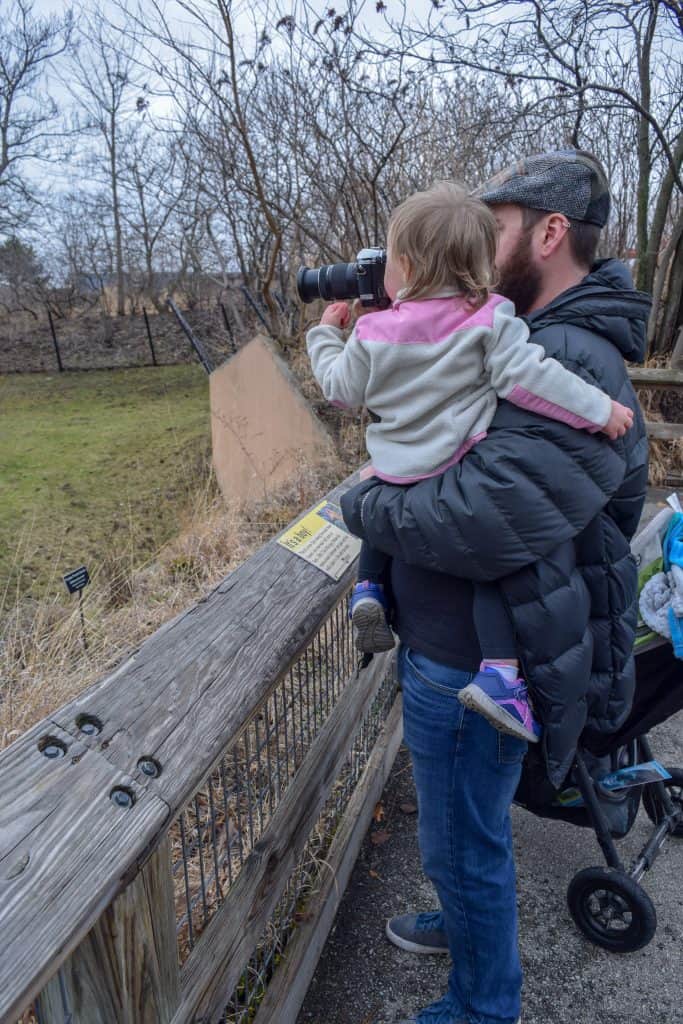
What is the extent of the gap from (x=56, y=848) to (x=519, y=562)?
→ 0.86 meters

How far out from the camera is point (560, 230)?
4.89 feet

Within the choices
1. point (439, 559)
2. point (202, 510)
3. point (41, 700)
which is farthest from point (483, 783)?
point (202, 510)

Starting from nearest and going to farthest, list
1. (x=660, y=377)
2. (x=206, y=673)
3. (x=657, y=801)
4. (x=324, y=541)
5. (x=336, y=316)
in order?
(x=206, y=673)
(x=336, y=316)
(x=324, y=541)
(x=657, y=801)
(x=660, y=377)

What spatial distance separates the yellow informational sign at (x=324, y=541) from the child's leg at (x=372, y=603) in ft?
0.47

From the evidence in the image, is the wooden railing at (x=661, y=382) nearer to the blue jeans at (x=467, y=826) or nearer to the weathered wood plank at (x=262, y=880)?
the weathered wood plank at (x=262, y=880)

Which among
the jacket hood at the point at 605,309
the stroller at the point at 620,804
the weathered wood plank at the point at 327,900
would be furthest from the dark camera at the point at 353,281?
the weathered wood plank at the point at 327,900

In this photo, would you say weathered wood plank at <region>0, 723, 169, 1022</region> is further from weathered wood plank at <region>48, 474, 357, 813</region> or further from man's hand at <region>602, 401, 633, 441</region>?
man's hand at <region>602, 401, 633, 441</region>

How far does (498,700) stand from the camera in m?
1.39

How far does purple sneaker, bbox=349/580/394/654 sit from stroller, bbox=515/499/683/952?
1.97ft

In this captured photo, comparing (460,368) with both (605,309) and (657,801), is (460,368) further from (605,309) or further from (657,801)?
(657,801)

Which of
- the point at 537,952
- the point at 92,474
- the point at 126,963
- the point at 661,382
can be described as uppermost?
the point at 126,963

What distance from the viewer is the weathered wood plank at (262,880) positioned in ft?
4.46

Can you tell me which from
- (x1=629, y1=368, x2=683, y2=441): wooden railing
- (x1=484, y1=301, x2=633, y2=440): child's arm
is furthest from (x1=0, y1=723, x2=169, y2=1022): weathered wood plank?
(x1=629, y1=368, x2=683, y2=441): wooden railing

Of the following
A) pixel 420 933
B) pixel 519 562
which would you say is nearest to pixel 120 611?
pixel 420 933
